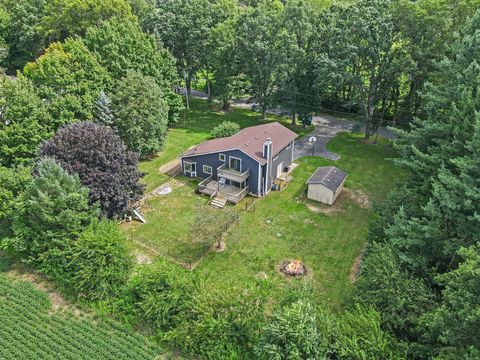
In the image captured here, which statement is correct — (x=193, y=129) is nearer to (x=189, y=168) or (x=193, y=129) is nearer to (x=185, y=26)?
(x=189, y=168)

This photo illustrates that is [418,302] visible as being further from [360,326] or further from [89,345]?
[89,345]

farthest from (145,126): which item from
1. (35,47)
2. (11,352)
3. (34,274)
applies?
(35,47)

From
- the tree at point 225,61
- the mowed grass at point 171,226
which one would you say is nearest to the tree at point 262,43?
the tree at point 225,61

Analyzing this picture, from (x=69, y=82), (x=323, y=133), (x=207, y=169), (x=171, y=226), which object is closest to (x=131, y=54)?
(x=69, y=82)

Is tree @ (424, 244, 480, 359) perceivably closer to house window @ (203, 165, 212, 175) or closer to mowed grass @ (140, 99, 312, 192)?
house window @ (203, 165, 212, 175)

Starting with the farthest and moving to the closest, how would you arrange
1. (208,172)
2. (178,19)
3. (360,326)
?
(178,19), (208,172), (360,326)

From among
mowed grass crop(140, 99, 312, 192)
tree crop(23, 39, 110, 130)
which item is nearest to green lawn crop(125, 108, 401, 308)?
mowed grass crop(140, 99, 312, 192)
